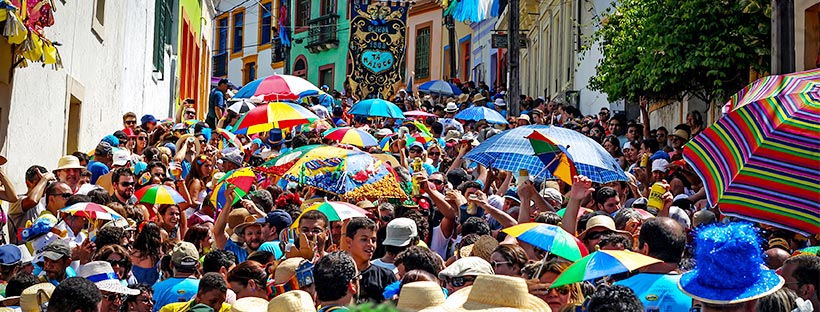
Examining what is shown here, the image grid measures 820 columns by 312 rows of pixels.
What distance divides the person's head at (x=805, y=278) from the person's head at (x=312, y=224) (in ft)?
10.6

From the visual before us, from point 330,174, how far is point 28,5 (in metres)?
3.02

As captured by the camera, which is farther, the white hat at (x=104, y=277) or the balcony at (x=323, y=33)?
the balcony at (x=323, y=33)

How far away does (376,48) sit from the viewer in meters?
35.9

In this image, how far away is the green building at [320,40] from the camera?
1982 inches

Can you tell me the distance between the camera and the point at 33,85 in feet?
41.5

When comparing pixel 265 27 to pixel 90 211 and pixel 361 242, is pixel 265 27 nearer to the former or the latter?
pixel 90 211

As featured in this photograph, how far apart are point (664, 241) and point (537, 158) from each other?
178 inches

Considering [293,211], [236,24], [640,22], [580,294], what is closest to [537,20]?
[640,22]

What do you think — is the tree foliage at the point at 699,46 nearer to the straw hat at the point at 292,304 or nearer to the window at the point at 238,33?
the straw hat at the point at 292,304

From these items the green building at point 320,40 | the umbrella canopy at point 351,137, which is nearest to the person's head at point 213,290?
the umbrella canopy at point 351,137

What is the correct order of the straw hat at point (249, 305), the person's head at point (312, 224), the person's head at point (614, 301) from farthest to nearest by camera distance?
1. the person's head at point (312, 224)
2. the straw hat at point (249, 305)
3. the person's head at point (614, 301)

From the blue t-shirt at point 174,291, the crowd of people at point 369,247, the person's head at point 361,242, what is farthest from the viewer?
the person's head at point 361,242

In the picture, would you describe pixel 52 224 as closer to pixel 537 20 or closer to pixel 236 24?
pixel 537 20

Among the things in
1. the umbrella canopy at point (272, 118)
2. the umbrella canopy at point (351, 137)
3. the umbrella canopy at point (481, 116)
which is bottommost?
the umbrella canopy at point (351, 137)
